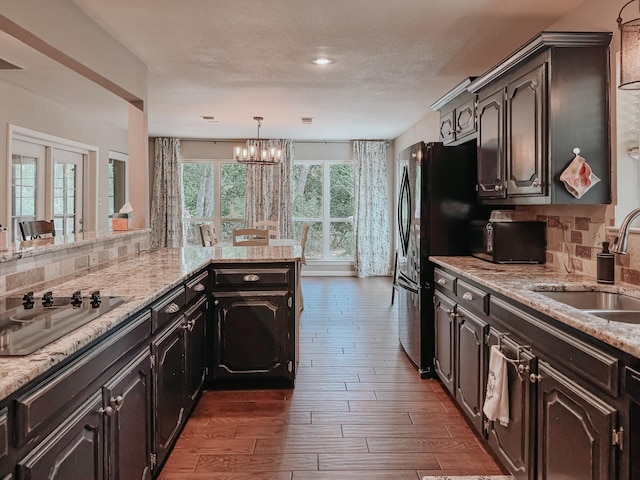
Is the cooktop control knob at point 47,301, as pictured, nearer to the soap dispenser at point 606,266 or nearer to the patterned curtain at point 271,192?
the soap dispenser at point 606,266

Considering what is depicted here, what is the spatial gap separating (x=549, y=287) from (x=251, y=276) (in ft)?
5.85

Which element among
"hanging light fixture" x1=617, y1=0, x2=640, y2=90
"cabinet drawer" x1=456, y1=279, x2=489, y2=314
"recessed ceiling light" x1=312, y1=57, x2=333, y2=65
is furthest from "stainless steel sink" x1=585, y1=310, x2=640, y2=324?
"recessed ceiling light" x1=312, y1=57, x2=333, y2=65

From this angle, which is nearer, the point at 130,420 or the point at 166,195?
the point at 130,420

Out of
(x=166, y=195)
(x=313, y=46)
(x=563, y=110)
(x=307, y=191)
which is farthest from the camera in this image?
(x=307, y=191)

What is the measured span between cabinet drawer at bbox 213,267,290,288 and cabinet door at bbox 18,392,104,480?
167 centimetres

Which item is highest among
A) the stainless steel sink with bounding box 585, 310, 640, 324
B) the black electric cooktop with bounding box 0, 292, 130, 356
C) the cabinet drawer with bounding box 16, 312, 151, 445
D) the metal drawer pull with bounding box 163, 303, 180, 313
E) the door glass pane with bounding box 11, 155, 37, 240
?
the door glass pane with bounding box 11, 155, 37, 240

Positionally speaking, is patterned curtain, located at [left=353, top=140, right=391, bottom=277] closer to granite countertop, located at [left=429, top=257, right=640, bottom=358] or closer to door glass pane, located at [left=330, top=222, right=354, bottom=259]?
door glass pane, located at [left=330, top=222, right=354, bottom=259]

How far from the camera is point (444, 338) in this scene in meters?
3.15

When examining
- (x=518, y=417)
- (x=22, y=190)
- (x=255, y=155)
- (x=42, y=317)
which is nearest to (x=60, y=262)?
(x=42, y=317)

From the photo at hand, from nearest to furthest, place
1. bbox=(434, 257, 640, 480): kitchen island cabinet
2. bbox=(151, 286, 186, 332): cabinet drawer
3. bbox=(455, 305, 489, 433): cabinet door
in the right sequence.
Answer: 1. bbox=(434, 257, 640, 480): kitchen island cabinet
2. bbox=(151, 286, 186, 332): cabinet drawer
3. bbox=(455, 305, 489, 433): cabinet door

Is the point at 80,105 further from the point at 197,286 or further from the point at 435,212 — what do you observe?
the point at 435,212

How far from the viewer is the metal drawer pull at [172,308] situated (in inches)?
86.8

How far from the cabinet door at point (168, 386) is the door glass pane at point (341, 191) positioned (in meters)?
6.23

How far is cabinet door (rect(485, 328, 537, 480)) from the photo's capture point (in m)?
1.89
